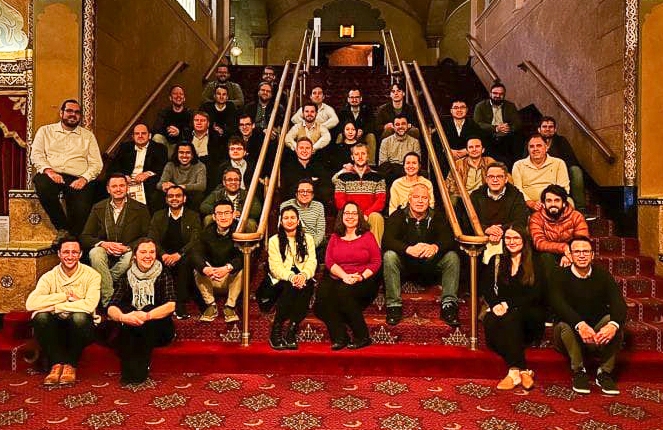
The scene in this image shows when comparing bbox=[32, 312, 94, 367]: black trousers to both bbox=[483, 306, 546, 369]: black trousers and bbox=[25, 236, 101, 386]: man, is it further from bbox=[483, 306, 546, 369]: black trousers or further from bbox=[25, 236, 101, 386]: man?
bbox=[483, 306, 546, 369]: black trousers

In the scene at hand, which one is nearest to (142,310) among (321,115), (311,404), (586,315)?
(311,404)

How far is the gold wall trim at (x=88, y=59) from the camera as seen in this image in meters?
5.03

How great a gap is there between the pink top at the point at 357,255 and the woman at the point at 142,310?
3.53 ft

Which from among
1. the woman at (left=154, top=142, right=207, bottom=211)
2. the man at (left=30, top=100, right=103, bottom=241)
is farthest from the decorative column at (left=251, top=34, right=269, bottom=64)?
the man at (left=30, top=100, right=103, bottom=241)

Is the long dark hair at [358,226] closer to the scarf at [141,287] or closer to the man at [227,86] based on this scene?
the scarf at [141,287]

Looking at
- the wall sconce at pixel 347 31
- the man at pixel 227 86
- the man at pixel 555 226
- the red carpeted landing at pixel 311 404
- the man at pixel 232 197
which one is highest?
the wall sconce at pixel 347 31

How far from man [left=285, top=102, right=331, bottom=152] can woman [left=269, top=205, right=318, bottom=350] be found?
166cm

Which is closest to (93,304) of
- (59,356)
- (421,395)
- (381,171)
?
(59,356)

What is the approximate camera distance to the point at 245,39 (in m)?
15.4

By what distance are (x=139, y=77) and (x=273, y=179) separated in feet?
9.55

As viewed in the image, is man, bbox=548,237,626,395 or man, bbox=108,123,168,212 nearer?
man, bbox=548,237,626,395

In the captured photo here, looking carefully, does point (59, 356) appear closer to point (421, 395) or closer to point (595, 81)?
point (421, 395)

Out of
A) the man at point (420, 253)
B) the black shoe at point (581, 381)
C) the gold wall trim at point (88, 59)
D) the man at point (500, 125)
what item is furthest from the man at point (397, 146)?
the gold wall trim at point (88, 59)

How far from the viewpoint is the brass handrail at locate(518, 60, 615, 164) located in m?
4.86
